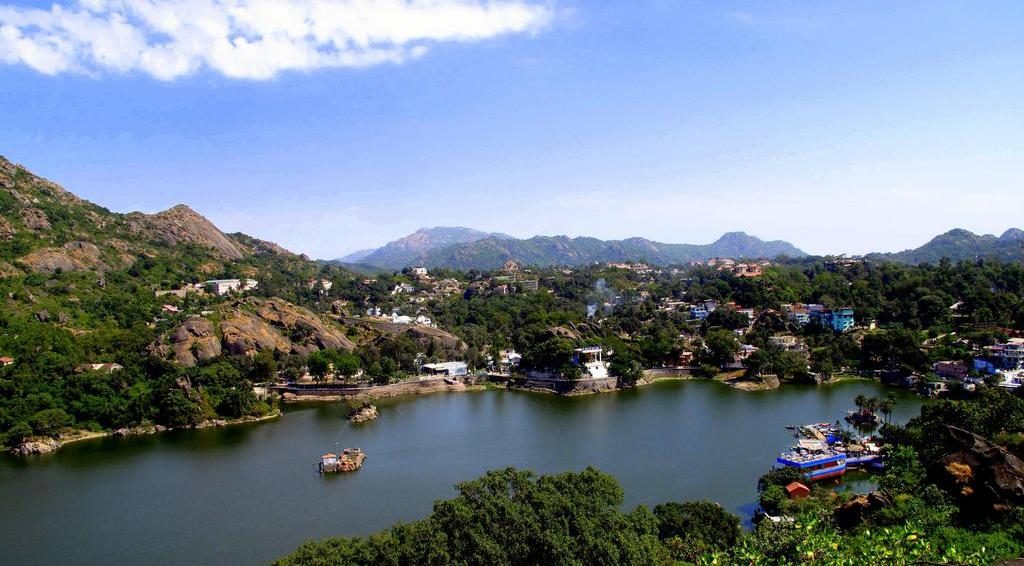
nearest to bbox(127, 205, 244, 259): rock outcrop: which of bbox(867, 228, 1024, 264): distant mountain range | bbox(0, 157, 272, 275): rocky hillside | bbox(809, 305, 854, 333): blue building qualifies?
bbox(0, 157, 272, 275): rocky hillside

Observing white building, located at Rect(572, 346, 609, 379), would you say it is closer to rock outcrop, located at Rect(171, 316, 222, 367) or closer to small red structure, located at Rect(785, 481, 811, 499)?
small red structure, located at Rect(785, 481, 811, 499)

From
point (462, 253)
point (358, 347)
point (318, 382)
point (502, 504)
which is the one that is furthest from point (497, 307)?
point (462, 253)

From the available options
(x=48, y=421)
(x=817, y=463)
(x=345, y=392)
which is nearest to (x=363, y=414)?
(x=345, y=392)

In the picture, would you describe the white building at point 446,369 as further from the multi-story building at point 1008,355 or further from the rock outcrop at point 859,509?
the multi-story building at point 1008,355

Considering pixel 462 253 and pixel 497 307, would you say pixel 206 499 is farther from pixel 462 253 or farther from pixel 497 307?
pixel 462 253

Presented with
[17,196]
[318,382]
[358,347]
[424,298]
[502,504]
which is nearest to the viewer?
[502,504]
